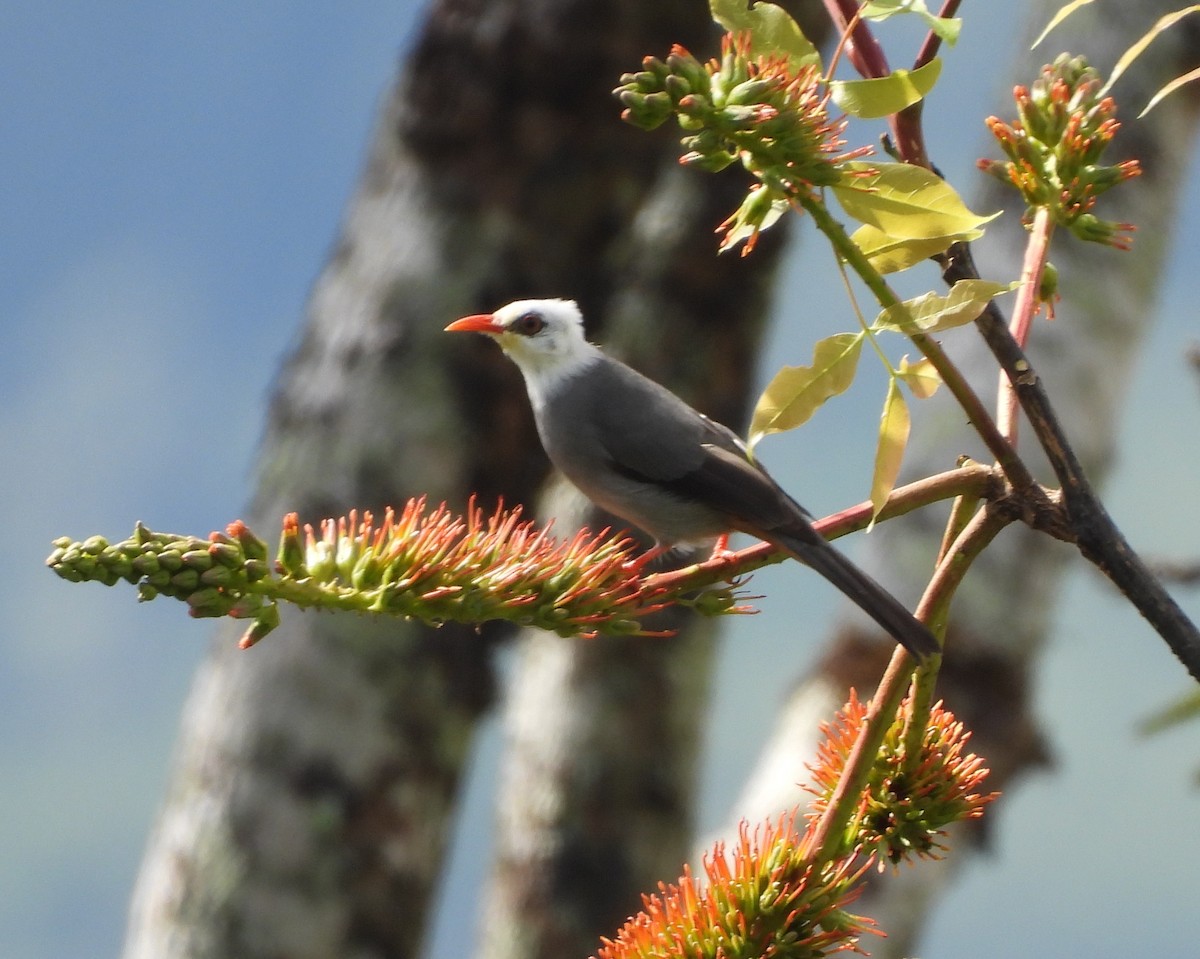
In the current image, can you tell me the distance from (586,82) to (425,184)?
0.97m

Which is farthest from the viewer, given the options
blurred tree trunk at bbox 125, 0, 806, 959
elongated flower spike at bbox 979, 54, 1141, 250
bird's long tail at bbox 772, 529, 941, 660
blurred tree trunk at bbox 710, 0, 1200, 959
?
blurred tree trunk at bbox 710, 0, 1200, 959

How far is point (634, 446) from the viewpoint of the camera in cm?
343

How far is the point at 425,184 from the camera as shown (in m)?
6.59

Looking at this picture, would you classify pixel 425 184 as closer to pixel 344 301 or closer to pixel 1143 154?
pixel 344 301

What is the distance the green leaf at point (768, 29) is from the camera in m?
1.41

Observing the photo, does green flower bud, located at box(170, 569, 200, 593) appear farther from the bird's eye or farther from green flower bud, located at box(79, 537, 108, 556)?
the bird's eye

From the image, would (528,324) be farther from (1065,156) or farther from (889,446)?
(889,446)

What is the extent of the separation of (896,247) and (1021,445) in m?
5.36

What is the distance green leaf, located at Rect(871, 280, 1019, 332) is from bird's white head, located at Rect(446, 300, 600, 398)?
2566mm

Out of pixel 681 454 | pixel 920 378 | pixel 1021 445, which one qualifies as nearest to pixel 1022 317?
pixel 920 378

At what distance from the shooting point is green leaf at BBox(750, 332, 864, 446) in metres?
1.41

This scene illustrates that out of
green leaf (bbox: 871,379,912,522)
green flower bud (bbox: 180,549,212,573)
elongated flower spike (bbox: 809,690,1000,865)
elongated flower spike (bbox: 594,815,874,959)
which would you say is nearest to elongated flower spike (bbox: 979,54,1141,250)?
green leaf (bbox: 871,379,912,522)

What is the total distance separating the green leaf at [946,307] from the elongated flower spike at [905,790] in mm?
531

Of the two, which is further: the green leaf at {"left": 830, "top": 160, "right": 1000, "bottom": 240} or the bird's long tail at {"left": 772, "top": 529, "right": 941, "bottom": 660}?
the bird's long tail at {"left": 772, "top": 529, "right": 941, "bottom": 660}
